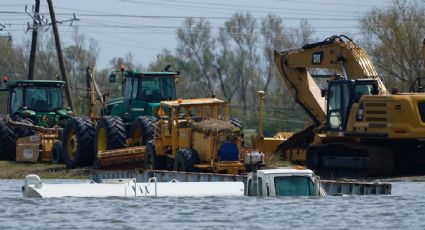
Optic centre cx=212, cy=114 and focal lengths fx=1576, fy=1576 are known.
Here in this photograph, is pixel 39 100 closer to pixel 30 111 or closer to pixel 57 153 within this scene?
pixel 30 111

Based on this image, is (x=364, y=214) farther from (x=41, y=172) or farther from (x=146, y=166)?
(x=41, y=172)

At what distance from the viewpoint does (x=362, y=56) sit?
1966 inches

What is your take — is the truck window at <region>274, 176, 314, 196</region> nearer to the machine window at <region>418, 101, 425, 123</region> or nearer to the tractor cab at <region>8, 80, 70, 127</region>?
the machine window at <region>418, 101, 425, 123</region>

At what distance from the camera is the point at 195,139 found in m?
45.2

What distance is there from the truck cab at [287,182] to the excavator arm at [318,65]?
1177 cm

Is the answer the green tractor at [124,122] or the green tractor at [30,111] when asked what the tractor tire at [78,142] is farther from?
the green tractor at [30,111]

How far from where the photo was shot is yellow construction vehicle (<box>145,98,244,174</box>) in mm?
44000

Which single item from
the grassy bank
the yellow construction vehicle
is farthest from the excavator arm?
the grassy bank

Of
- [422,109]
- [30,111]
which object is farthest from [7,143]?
[422,109]

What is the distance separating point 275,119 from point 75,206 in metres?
62.8

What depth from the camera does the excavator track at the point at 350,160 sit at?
47.3 metres

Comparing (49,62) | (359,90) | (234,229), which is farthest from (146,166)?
(49,62)

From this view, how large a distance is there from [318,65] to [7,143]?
12796 mm

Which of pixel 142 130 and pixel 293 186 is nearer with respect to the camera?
pixel 293 186
